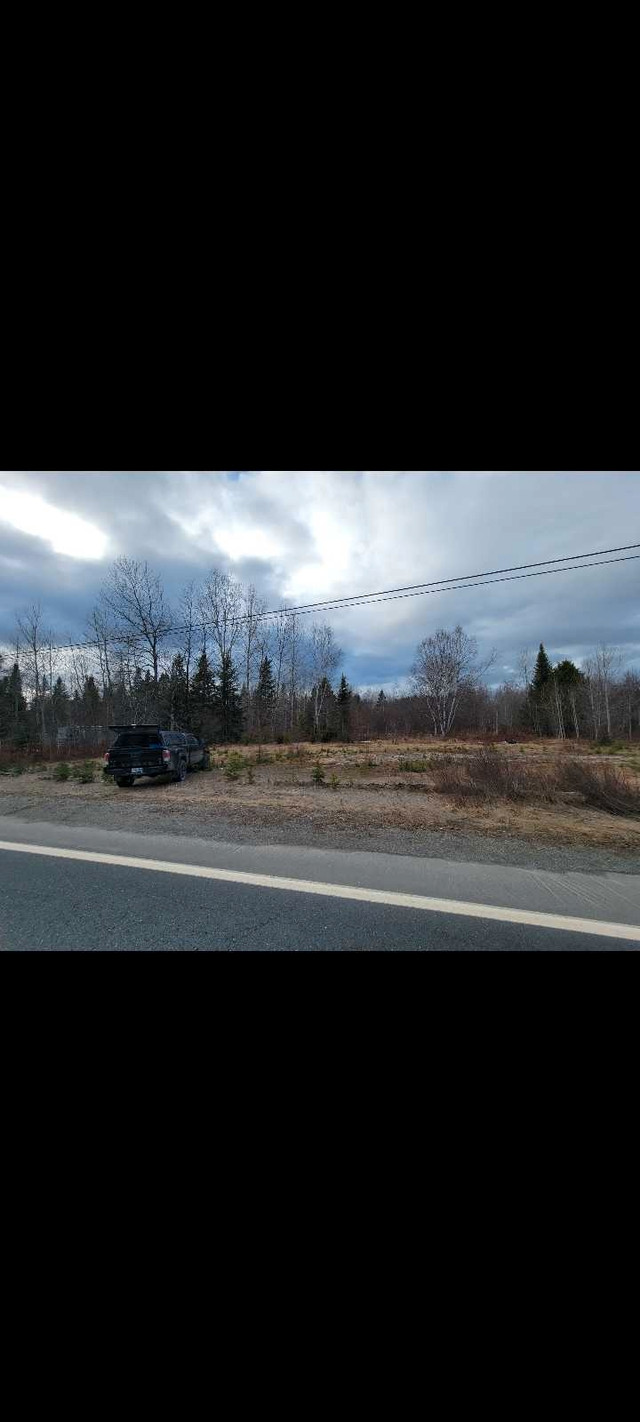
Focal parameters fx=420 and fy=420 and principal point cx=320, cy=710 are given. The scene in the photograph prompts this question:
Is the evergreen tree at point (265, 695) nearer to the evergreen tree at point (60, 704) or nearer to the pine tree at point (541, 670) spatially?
the evergreen tree at point (60, 704)

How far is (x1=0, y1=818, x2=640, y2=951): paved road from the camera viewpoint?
287 centimetres

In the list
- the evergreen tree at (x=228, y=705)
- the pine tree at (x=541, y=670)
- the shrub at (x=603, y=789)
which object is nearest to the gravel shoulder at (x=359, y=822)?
the shrub at (x=603, y=789)

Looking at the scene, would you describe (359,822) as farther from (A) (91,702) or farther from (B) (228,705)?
(A) (91,702)

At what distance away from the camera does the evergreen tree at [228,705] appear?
2653 cm

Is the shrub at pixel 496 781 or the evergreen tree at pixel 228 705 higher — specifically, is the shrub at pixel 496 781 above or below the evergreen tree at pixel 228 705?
below

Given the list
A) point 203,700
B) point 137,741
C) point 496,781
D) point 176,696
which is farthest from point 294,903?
point 203,700

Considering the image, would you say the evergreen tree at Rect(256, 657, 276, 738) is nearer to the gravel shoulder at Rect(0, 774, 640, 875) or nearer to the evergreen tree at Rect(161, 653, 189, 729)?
the evergreen tree at Rect(161, 653, 189, 729)

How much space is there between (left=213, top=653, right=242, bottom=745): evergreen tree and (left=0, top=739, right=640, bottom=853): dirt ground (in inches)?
582

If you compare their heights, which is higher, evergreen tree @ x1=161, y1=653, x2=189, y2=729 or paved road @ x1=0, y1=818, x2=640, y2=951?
evergreen tree @ x1=161, y1=653, x2=189, y2=729

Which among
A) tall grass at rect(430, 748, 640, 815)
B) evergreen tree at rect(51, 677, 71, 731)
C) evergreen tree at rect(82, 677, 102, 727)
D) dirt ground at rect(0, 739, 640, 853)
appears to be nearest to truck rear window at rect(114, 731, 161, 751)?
dirt ground at rect(0, 739, 640, 853)

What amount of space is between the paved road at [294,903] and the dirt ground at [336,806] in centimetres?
148
